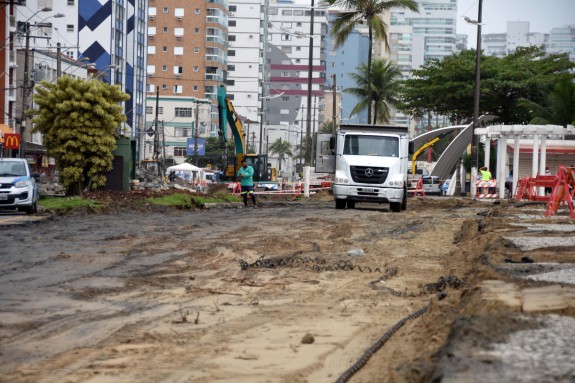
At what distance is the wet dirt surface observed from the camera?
7.21m

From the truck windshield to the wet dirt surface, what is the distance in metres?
13.8

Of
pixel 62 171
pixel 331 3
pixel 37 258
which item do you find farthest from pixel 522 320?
pixel 331 3

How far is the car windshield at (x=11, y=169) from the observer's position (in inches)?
1206

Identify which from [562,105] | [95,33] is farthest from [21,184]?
[95,33]

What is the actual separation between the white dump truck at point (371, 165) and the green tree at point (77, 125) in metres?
8.23

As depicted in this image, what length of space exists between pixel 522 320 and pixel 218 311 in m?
3.56

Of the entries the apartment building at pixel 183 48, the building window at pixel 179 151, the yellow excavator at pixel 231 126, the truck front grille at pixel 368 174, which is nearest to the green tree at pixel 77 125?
the truck front grille at pixel 368 174

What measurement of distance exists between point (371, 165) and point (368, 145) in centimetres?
81

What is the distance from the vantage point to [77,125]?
3678 centimetres

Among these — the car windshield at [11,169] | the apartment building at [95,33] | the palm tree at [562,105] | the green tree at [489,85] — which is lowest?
the car windshield at [11,169]

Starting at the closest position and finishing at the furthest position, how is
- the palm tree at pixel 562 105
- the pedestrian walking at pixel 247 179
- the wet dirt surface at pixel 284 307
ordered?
1. the wet dirt surface at pixel 284 307
2. the pedestrian walking at pixel 247 179
3. the palm tree at pixel 562 105

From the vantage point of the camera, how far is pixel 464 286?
11766mm

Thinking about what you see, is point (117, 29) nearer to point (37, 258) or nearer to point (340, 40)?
point (340, 40)

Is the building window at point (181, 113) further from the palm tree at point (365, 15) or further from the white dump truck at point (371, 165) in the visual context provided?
the white dump truck at point (371, 165)
